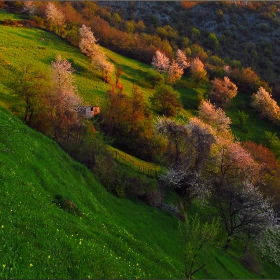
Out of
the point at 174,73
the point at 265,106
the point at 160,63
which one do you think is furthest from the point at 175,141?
the point at 160,63

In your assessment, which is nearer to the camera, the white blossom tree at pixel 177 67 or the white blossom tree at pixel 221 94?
the white blossom tree at pixel 221 94

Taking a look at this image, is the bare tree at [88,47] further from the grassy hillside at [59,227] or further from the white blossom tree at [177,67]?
the grassy hillside at [59,227]

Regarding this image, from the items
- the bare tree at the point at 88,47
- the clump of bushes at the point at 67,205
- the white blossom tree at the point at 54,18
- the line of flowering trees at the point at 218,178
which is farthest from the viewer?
the white blossom tree at the point at 54,18

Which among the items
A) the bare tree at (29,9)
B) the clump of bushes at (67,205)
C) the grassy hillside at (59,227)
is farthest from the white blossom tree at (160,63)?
the clump of bushes at (67,205)

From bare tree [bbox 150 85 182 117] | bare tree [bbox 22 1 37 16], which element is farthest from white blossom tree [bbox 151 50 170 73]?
bare tree [bbox 22 1 37 16]

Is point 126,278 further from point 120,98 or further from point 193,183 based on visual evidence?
point 120,98

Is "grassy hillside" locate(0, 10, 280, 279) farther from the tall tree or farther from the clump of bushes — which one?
the tall tree

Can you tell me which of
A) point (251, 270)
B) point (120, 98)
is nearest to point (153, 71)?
point (120, 98)
